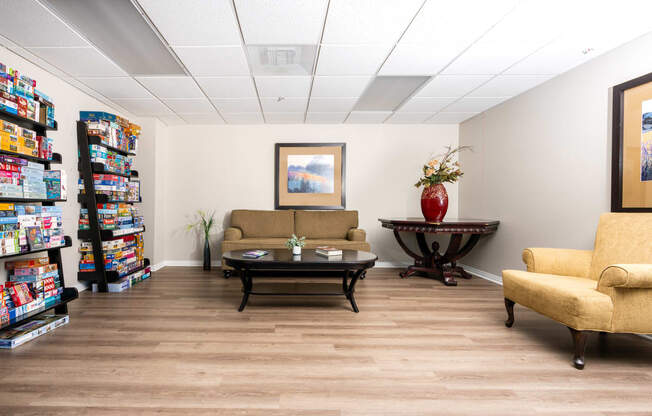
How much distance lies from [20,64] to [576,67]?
503 cm

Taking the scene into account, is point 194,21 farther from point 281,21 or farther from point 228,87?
point 228,87

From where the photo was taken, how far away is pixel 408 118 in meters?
4.87

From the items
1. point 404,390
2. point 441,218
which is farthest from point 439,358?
point 441,218

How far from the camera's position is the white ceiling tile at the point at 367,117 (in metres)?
4.59

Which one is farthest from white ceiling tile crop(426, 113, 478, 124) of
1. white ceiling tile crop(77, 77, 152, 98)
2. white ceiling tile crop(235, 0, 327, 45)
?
white ceiling tile crop(77, 77, 152, 98)

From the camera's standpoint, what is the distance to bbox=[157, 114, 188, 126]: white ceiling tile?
4.74m

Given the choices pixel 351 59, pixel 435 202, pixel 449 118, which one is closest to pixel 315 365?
pixel 351 59

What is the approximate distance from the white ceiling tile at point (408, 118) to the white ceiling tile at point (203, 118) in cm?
258

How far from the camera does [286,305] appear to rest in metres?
3.11

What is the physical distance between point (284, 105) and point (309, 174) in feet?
4.18

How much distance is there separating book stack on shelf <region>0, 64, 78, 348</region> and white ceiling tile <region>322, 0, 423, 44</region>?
7.38ft

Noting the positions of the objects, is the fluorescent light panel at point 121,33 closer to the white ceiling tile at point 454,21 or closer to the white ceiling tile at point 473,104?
the white ceiling tile at point 454,21

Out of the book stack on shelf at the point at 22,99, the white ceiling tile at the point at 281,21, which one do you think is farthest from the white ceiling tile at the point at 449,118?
the book stack on shelf at the point at 22,99

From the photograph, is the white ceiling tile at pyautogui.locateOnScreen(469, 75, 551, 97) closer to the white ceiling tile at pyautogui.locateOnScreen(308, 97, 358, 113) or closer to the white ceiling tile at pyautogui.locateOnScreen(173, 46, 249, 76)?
the white ceiling tile at pyautogui.locateOnScreen(308, 97, 358, 113)
